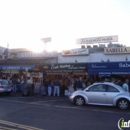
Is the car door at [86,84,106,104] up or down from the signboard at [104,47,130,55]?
down

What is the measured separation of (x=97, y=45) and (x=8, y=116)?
16.9 meters

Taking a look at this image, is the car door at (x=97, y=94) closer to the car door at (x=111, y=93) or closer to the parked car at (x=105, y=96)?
the parked car at (x=105, y=96)

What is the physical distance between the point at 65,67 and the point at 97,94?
701 cm

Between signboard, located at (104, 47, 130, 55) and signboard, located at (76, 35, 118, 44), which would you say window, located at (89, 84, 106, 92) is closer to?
signboard, located at (104, 47, 130, 55)

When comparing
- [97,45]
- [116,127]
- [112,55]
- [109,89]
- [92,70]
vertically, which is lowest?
[116,127]

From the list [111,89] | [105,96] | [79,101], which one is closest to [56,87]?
[79,101]

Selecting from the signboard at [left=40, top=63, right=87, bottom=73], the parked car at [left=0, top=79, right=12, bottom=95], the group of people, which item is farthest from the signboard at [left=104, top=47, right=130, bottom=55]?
the parked car at [left=0, top=79, right=12, bottom=95]

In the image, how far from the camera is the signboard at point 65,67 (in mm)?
17203

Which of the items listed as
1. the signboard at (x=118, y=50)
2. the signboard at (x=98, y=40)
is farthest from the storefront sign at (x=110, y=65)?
the signboard at (x=98, y=40)

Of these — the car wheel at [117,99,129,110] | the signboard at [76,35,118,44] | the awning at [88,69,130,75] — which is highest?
the signboard at [76,35,118,44]

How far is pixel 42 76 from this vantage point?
2100cm

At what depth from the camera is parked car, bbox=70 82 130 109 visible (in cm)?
1093

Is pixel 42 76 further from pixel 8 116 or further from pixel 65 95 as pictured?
pixel 8 116

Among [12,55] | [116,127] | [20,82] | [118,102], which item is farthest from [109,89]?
[12,55]
